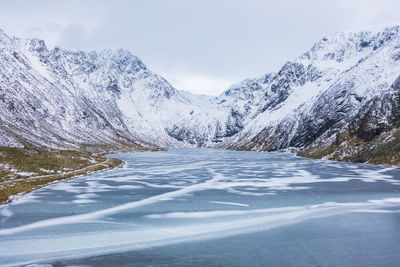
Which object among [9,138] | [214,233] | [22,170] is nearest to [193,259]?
[214,233]

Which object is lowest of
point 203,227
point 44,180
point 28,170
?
point 203,227

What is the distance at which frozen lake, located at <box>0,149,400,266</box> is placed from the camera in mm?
21453

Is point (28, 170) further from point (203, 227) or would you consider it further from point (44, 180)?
point (203, 227)

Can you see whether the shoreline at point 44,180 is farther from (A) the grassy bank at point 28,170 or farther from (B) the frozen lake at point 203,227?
(B) the frozen lake at point 203,227

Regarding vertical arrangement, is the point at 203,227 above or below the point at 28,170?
below

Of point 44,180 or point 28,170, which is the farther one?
point 28,170

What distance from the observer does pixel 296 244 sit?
23953 mm

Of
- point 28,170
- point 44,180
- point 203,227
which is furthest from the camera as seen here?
point 28,170

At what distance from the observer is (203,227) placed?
29172 millimetres

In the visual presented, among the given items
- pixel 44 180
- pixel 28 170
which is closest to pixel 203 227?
pixel 44 180

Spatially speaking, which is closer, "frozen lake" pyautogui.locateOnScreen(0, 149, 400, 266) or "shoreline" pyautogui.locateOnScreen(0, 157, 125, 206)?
"frozen lake" pyautogui.locateOnScreen(0, 149, 400, 266)

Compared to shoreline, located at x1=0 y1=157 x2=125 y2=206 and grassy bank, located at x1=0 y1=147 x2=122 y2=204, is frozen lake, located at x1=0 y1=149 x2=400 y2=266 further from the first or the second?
grassy bank, located at x1=0 y1=147 x2=122 y2=204

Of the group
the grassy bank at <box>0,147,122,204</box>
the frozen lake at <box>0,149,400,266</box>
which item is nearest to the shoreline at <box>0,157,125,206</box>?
the grassy bank at <box>0,147,122,204</box>

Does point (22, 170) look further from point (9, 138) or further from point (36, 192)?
point (9, 138)
